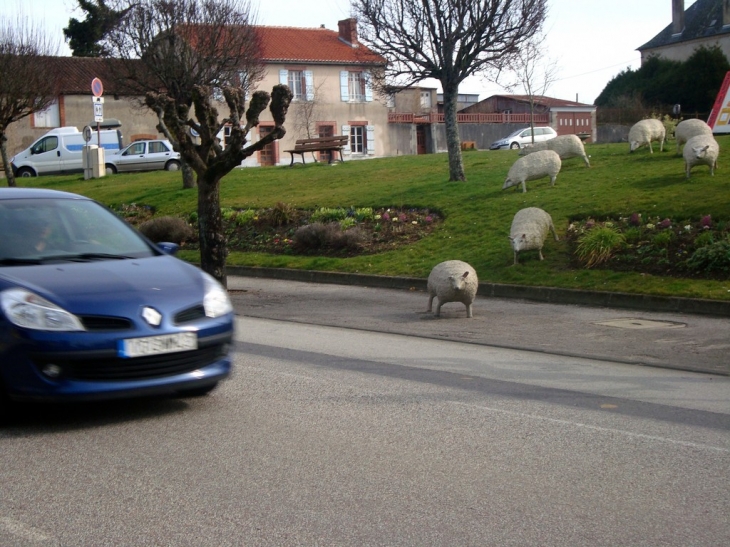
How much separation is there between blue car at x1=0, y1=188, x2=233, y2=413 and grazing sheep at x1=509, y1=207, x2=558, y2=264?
1013 cm

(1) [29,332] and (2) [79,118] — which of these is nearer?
(1) [29,332]

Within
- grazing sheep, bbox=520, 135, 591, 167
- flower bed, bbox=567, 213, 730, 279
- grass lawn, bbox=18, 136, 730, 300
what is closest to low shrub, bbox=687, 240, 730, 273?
flower bed, bbox=567, 213, 730, 279

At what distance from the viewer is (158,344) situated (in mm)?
6527

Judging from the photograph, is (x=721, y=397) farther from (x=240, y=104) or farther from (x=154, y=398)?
(x=240, y=104)

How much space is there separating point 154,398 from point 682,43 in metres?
72.7

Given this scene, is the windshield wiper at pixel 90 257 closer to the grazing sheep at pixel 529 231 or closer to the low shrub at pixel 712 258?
the grazing sheep at pixel 529 231

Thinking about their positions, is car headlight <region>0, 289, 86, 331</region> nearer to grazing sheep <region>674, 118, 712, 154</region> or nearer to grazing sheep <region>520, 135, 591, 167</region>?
grazing sheep <region>674, 118, 712, 154</region>

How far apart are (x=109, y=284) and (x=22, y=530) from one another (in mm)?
2318

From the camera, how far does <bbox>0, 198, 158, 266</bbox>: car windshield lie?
720 cm

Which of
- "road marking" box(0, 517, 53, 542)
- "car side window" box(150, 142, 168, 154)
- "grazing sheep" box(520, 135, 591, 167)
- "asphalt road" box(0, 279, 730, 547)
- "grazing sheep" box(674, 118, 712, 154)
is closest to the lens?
"road marking" box(0, 517, 53, 542)

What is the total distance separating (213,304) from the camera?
707 centimetres

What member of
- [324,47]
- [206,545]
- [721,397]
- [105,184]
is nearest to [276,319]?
[721,397]

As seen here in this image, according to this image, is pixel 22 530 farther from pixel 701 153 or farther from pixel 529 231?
pixel 701 153

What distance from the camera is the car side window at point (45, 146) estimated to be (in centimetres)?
4344
